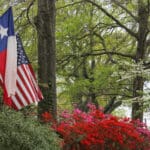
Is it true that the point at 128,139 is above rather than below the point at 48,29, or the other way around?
below

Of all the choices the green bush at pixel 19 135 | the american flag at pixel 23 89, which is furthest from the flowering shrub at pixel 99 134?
the green bush at pixel 19 135

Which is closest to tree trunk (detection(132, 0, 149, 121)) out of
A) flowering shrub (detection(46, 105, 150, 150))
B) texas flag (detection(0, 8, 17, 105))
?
flowering shrub (detection(46, 105, 150, 150))

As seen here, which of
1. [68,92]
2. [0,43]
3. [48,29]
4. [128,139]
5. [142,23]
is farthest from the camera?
[68,92]

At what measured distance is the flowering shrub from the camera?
7.55 meters

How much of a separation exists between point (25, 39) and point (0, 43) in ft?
21.5

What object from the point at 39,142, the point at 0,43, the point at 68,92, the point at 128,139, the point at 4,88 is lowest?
the point at 68,92

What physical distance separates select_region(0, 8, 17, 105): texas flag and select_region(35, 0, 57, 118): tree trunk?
233 centimetres

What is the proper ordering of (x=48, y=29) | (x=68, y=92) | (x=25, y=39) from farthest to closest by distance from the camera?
1. (x=68, y=92)
2. (x=25, y=39)
3. (x=48, y=29)

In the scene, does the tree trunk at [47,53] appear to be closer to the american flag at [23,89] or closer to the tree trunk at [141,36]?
the american flag at [23,89]

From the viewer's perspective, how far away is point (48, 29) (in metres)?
9.82

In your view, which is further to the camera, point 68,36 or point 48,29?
point 68,36

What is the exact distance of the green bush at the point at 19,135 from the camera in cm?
580

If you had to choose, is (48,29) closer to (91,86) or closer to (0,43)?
(0,43)

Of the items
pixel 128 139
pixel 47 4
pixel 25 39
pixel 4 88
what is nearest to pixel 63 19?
pixel 25 39
